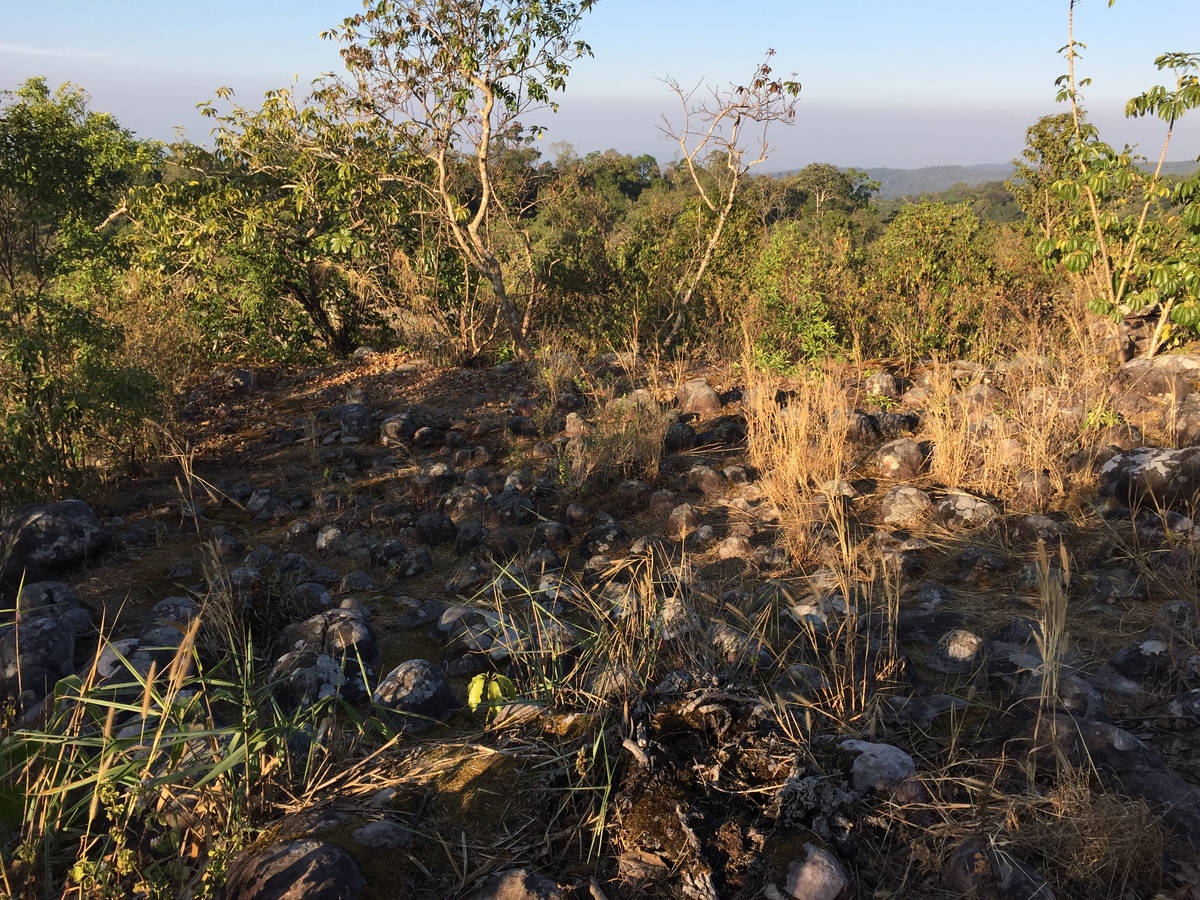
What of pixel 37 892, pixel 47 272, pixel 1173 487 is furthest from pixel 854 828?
pixel 47 272

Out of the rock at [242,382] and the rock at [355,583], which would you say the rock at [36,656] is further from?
the rock at [242,382]

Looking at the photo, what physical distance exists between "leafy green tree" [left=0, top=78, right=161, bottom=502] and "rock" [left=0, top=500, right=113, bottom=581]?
585mm

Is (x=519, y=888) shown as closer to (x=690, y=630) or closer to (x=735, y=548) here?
(x=690, y=630)

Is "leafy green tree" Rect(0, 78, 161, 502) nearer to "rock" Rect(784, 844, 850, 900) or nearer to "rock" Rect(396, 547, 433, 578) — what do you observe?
"rock" Rect(396, 547, 433, 578)

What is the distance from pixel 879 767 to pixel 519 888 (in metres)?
0.94

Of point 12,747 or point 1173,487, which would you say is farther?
point 1173,487

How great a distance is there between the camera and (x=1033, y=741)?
2.30 meters

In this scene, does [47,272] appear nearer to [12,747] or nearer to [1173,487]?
[12,747]

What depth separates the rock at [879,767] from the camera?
216 centimetres

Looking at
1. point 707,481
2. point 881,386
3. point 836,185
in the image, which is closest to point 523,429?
point 707,481

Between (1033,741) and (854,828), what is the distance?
600mm

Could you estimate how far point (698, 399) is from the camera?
22.2 ft

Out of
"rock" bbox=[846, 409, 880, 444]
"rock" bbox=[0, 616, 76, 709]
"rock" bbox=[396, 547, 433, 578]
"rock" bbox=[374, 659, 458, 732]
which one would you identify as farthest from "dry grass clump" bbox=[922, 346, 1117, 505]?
"rock" bbox=[0, 616, 76, 709]

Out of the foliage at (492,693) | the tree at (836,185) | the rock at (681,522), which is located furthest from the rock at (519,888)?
the tree at (836,185)
